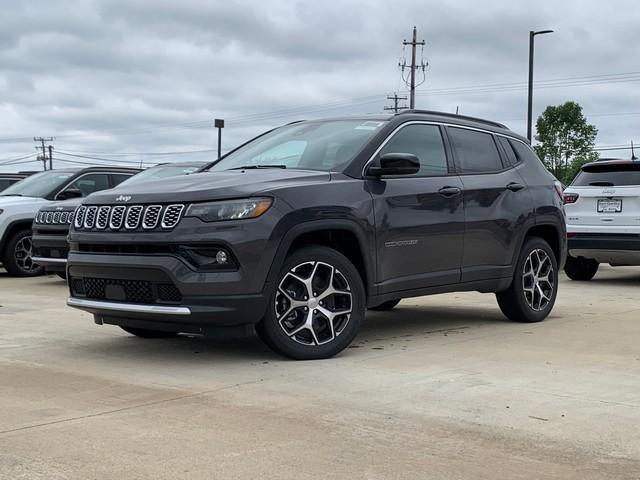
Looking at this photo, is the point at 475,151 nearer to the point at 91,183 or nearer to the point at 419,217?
the point at 419,217

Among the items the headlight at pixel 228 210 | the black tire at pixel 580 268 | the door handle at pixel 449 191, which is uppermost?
the door handle at pixel 449 191

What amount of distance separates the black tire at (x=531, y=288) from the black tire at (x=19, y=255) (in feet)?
26.1

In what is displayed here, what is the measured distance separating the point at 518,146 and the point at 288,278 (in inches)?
135

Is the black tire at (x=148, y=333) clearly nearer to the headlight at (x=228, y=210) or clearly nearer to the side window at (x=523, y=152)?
the headlight at (x=228, y=210)

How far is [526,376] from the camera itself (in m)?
5.72

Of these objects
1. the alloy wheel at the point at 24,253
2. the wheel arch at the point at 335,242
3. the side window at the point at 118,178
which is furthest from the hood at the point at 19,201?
the wheel arch at the point at 335,242

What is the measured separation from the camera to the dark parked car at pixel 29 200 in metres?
13.3

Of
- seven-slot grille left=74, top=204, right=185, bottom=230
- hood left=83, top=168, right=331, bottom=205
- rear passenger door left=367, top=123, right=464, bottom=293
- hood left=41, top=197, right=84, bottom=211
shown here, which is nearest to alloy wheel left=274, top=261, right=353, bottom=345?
rear passenger door left=367, top=123, right=464, bottom=293

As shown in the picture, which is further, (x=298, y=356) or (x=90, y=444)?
(x=298, y=356)

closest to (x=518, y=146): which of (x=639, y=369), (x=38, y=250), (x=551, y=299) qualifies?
(x=551, y=299)

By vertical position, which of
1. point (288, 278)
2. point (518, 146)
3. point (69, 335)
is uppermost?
point (518, 146)

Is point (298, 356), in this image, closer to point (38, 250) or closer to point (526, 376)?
point (526, 376)

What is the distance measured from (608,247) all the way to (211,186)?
297 inches

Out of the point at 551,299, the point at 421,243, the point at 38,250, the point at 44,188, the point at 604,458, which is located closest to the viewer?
the point at 604,458
